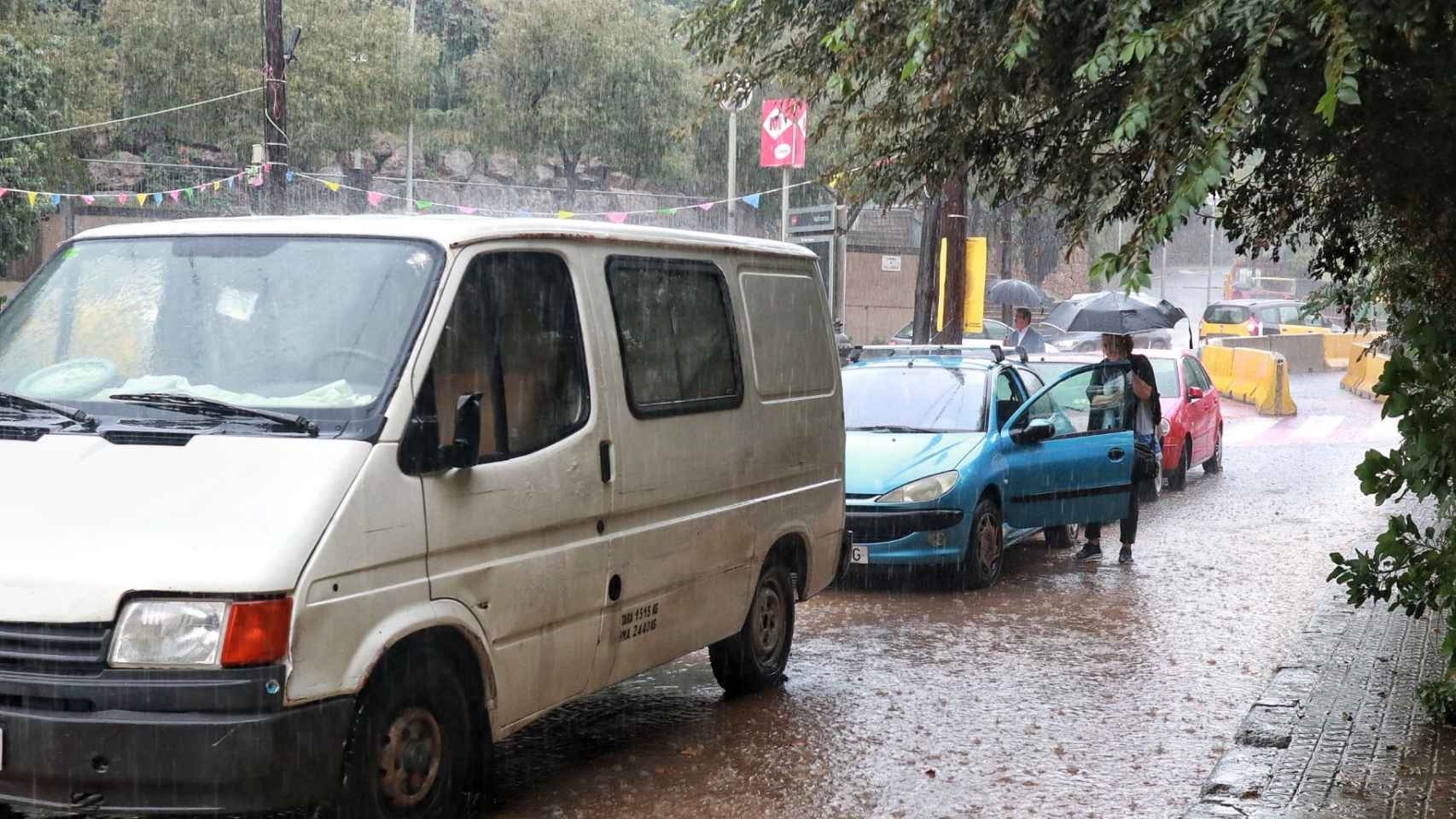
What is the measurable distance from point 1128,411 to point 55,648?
9752 millimetres

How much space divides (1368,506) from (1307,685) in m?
8.73

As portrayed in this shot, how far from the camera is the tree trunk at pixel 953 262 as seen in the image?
18.1 meters

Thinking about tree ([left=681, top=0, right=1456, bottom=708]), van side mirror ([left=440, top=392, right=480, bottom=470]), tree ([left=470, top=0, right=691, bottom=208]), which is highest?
tree ([left=470, top=0, right=691, bottom=208])

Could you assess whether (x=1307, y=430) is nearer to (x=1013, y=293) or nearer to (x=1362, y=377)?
(x=1362, y=377)

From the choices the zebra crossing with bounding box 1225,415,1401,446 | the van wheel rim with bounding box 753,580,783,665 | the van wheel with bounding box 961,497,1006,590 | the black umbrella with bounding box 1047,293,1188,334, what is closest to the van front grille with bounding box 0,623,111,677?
the van wheel rim with bounding box 753,580,783,665

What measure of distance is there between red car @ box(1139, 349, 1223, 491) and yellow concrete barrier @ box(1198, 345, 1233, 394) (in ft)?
39.0

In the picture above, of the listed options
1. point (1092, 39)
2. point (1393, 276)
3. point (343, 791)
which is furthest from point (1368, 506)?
point (343, 791)

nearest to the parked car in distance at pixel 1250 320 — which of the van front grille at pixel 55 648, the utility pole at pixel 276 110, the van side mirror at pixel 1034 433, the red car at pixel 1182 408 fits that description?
the red car at pixel 1182 408

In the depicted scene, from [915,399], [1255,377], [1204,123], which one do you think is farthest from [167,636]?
[1255,377]

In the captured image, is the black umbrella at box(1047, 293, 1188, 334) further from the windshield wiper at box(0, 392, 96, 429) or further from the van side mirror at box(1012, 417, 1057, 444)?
the windshield wiper at box(0, 392, 96, 429)

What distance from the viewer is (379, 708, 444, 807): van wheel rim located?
4832 millimetres

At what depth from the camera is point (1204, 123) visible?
18.6ft

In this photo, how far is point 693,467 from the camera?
257 inches

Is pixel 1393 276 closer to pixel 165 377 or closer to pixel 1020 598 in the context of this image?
pixel 1020 598
